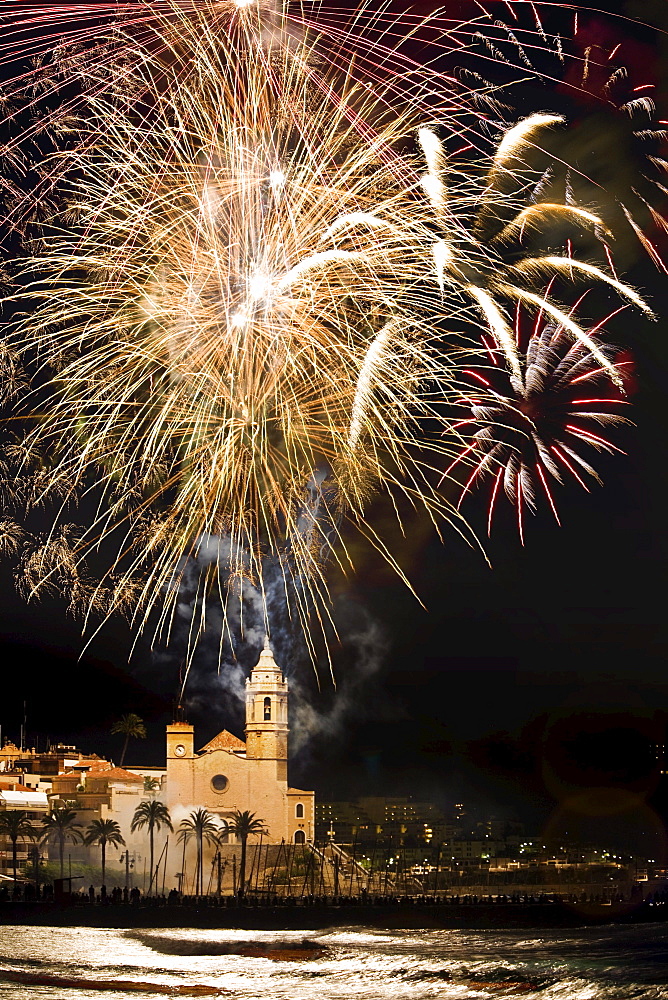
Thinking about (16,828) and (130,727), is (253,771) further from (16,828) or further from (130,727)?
(16,828)

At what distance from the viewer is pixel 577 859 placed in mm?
66188

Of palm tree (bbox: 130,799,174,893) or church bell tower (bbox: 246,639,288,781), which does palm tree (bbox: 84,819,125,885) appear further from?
church bell tower (bbox: 246,639,288,781)

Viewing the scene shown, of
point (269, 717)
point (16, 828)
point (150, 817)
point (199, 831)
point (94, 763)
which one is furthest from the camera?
point (269, 717)

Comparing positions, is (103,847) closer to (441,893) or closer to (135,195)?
(441,893)

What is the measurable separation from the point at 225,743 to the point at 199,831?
13.9 feet

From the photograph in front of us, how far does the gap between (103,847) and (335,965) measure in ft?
58.9

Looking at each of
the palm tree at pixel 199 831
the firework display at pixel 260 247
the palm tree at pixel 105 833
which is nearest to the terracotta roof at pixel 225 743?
the palm tree at pixel 199 831

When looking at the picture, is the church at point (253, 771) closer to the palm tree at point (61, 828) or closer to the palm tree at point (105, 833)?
the palm tree at point (105, 833)

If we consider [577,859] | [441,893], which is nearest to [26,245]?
[441,893]

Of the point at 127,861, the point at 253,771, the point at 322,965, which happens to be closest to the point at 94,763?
the point at 127,861

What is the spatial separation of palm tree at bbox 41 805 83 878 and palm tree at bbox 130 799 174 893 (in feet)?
7.26

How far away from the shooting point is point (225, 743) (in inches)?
1986

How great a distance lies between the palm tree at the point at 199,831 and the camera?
4721cm

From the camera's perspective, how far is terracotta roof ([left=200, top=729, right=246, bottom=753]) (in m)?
49.1
